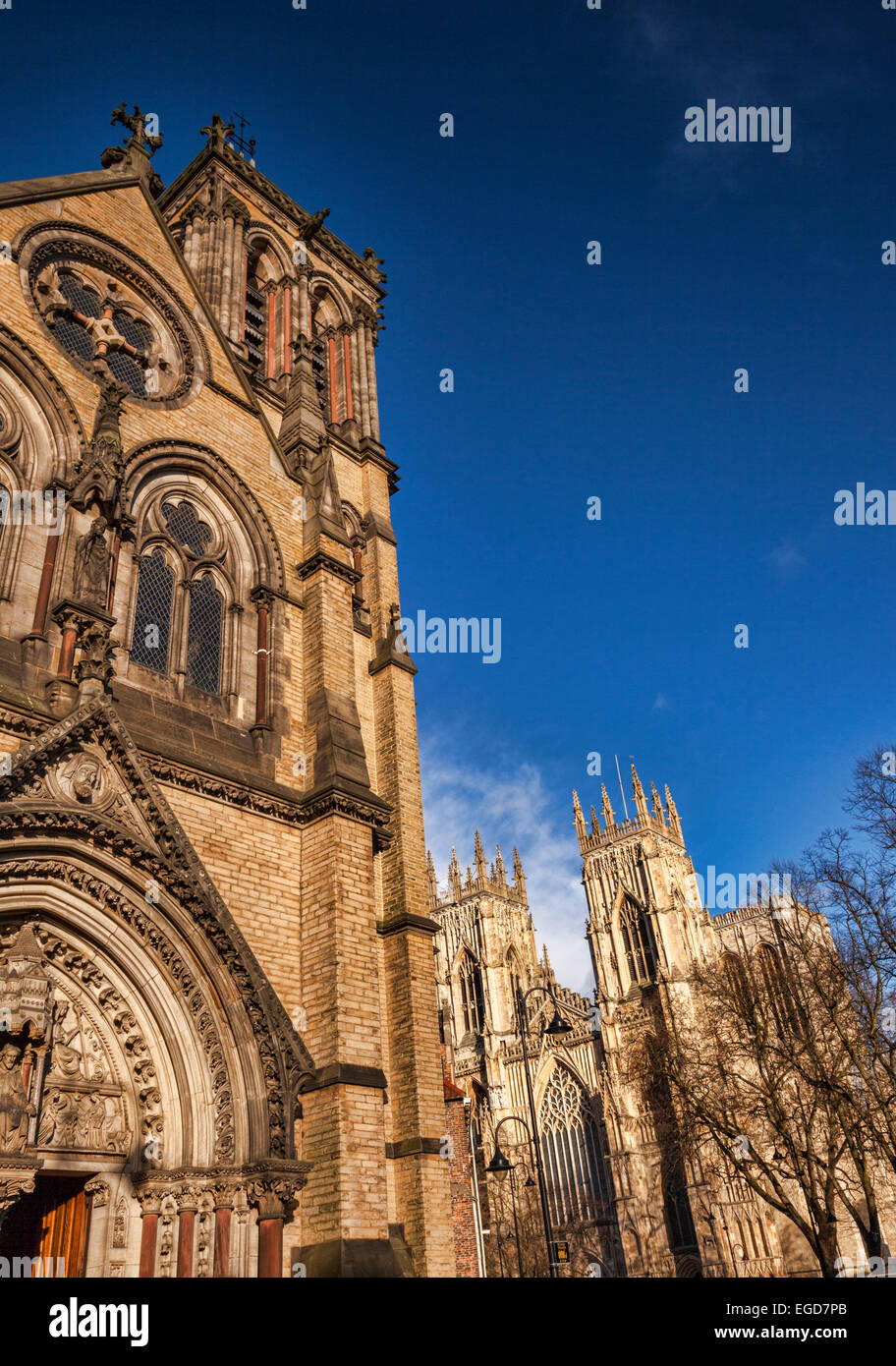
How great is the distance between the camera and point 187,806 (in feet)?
40.2


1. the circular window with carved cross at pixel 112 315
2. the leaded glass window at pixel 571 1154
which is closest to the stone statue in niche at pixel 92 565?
the circular window with carved cross at pixel 112 315

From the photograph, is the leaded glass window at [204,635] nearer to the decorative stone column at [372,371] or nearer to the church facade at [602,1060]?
the decorative stone column at [372,371]

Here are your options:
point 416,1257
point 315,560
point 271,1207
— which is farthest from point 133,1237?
point 315,560

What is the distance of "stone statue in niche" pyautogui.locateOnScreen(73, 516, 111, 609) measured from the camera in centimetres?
1188

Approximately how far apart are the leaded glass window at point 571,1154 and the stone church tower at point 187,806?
184 feet

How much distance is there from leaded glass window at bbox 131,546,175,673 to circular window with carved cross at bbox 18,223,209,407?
2.99 m

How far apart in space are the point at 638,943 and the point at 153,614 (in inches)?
2303

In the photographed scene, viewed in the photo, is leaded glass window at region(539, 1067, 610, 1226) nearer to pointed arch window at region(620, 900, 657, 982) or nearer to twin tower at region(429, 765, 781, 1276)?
twin tower at region(429, 765, 781, 1276)

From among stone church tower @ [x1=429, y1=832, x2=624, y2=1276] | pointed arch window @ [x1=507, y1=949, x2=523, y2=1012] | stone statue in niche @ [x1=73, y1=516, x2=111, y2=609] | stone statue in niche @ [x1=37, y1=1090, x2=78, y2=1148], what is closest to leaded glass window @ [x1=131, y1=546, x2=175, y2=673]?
stone statue in niche @ [x1=73, y1=516, x2=111, y2=609]

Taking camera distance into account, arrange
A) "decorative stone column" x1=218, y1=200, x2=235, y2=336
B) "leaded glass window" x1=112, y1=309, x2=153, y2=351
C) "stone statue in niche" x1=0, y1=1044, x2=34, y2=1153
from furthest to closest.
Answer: "decorative stone column" x1=218, y1=200, x2=235, y2=336
"leaded glass window" x1=112, y1=309, x2=153, y2=351
"stone statue in niche" x1=0, y1=1044, x2=34, y2=1153

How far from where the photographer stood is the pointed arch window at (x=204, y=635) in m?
14.3

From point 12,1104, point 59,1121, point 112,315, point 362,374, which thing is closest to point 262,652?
point 112,315

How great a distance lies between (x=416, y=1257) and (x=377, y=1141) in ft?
10.6

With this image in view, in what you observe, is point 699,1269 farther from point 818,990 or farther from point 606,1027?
point 818,990
